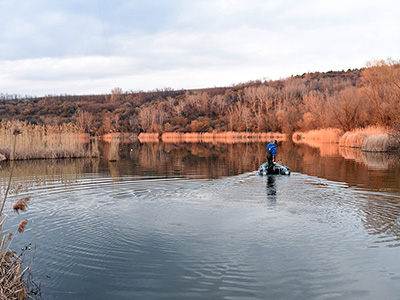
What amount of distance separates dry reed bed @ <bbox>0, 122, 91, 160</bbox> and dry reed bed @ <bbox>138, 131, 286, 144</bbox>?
112 feet

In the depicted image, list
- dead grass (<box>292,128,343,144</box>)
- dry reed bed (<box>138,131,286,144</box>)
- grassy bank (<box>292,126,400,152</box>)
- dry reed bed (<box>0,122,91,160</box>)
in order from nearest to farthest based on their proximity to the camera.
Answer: dry reed bed (<box>0,122,91,160</box>) < grassy bank (<box>292,126,400,152</box>) < dead grass (<box>292,128,343,144</box>) < dry reed bed (<box>138,131,286,144</box>)

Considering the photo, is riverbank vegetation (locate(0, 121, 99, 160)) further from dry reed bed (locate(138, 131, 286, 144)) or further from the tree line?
dry reed bed (locate(138, 131, 286, 144))

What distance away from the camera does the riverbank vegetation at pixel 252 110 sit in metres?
37.8

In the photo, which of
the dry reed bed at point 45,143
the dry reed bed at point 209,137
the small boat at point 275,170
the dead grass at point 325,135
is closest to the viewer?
the small boat at point 275,170

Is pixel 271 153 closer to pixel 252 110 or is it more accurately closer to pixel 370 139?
pixel 370 139

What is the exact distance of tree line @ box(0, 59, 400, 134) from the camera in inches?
1496

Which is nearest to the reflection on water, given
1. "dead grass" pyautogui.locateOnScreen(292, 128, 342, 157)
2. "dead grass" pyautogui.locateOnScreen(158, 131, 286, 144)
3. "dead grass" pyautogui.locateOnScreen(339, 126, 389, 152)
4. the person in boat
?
the person in boat

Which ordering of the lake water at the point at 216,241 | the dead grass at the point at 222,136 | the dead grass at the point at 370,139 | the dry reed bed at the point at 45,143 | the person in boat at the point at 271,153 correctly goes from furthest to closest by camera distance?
the dead grass at the point at 222,136 → the dead grass at the point at 370,139 → the dry reed bed at the point at 45,143 → the person in boat at the point at 271,153 → the lake water at the point at 216,241

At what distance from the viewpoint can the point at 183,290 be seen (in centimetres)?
521

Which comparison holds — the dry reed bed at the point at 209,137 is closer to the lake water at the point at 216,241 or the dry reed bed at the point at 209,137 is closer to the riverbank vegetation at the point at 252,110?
the riverbank vegetation at the point at 252,110

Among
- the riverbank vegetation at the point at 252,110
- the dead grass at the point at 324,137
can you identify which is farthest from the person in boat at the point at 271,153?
the dead grass at the point at 324,137

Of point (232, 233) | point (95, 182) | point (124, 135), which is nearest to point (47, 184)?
point (95, 182)

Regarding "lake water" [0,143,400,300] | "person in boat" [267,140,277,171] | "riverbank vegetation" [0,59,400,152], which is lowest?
"lake water" [0,143,400,300]

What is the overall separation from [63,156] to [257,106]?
80534 mm
